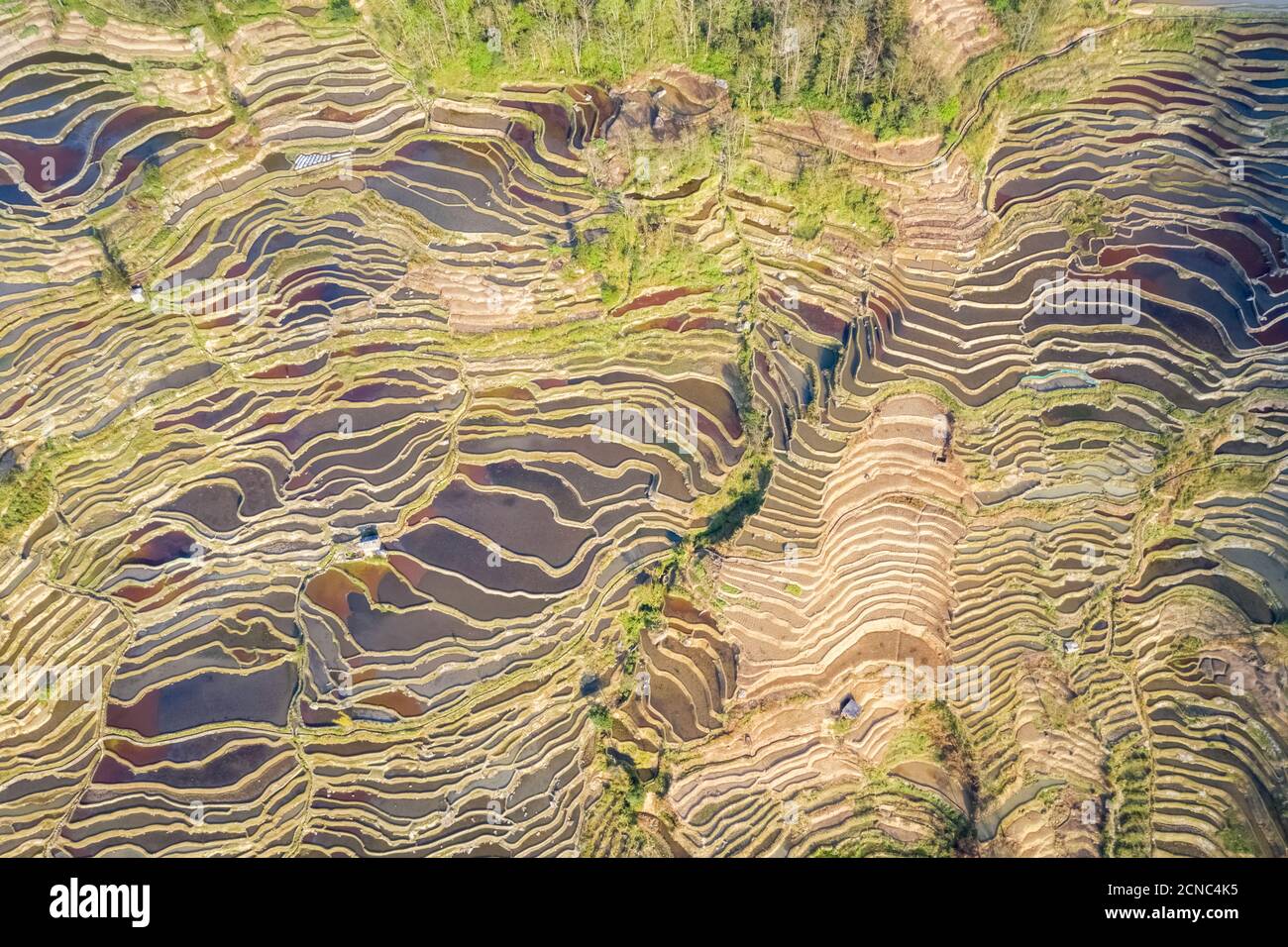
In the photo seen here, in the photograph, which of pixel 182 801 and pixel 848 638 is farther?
pixel 848 638

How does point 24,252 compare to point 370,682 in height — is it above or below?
above

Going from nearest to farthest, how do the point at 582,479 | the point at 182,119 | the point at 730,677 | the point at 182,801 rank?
the point at 182,801
the point at 730,677
the point at 582,479
the point at 182,119

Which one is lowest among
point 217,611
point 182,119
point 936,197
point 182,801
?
point 182,801

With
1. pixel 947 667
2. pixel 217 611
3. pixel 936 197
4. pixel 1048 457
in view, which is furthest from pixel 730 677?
pixel 936 197

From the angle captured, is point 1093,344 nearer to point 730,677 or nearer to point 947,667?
point 947,667
